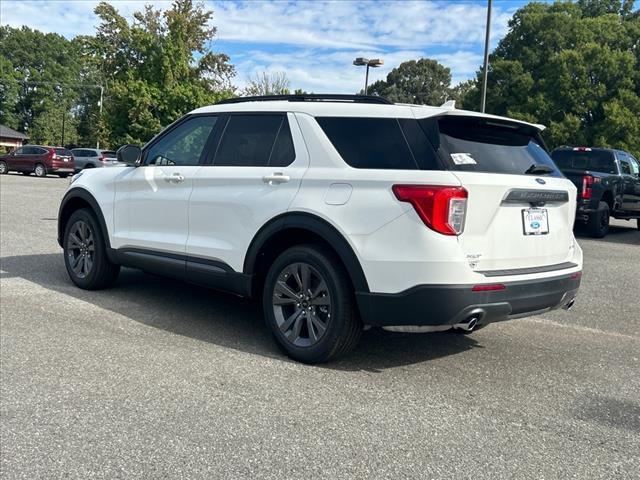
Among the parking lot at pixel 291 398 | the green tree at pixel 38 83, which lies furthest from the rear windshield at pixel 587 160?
the green tree at pixel 38 83

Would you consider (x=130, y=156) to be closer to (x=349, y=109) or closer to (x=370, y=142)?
(x=349, y=109)

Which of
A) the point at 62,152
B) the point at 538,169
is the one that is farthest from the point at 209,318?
the point at 62,152

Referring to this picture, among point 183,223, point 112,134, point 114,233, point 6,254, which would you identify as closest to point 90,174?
point 114,233

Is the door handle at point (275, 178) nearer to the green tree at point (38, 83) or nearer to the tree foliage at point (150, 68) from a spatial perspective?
the tree foliage at point (150, 68)

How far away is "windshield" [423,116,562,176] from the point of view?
409cm

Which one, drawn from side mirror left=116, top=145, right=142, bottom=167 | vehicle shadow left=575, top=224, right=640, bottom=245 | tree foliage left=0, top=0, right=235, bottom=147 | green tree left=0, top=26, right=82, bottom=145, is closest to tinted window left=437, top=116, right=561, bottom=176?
side mirror left=116, top=145, right=142, bottom=167

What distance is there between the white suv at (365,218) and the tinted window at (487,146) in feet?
0.04

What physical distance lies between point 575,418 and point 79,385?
9.85ft

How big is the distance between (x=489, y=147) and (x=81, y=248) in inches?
172

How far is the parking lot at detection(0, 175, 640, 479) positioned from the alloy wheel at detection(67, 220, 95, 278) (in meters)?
0.47

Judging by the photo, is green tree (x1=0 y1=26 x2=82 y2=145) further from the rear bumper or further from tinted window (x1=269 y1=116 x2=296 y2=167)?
the rear bumper

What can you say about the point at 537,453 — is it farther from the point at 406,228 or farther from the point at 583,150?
the point at 583,150

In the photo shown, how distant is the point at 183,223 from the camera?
535cm

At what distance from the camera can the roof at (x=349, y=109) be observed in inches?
165
